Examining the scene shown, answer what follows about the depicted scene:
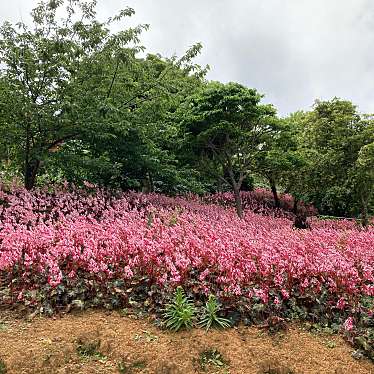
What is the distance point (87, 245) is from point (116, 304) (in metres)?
1.25

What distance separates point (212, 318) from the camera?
495 centimetres

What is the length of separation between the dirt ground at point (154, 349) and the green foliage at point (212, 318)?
0.42 ft

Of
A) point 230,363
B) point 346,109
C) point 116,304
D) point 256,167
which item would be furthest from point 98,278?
point 346,109

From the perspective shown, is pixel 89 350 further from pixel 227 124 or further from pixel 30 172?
pixel 227 124

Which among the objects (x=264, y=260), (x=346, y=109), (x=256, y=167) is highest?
(x=346, y=109)

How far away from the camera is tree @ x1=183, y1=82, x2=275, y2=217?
1188 cm

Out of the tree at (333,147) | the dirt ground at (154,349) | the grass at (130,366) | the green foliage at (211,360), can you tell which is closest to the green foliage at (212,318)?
the dirt ground at (154,349)

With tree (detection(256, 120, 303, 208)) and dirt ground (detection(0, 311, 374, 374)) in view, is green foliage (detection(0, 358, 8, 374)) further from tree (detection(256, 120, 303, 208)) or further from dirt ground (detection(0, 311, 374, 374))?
tree (detection(256, 120, 303, 208))

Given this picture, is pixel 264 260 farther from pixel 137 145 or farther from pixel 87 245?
pixel 137 145

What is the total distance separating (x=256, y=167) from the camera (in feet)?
47.8

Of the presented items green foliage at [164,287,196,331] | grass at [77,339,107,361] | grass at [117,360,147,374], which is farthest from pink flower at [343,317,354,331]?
grass at [77,339,107,361]

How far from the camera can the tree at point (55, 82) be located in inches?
412

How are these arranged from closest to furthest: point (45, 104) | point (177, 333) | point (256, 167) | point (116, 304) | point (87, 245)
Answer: point (177, 333)
point (116, 304)
point (87, 245)
point (45, 104)
point (256, 167)

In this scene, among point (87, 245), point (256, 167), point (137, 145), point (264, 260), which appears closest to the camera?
point (264, 260)
